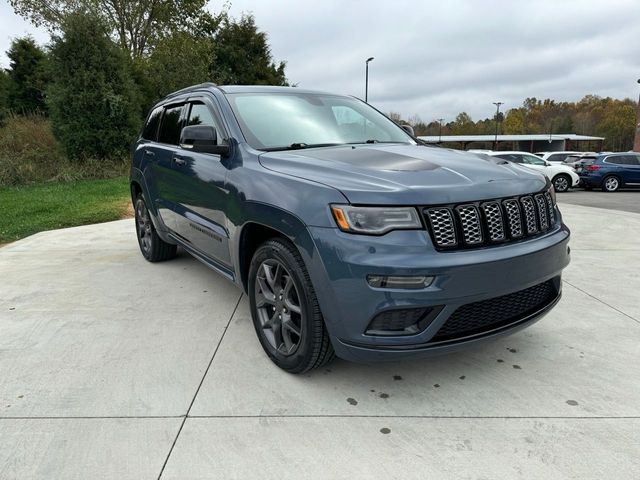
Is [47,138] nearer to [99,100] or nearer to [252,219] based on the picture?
[99,100]

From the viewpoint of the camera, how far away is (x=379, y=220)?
225 cm

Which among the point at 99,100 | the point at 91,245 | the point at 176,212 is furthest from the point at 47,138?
the point at 176,212

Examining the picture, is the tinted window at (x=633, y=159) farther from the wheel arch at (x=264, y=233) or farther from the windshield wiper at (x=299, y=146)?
the wheel arch at (x=264, y=233)

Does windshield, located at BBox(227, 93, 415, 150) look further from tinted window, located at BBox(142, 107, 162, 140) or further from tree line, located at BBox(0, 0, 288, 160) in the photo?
tree line, located at BBox(0, 0, 288, 160)

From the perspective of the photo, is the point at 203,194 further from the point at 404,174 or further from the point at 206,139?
the point at 404,174

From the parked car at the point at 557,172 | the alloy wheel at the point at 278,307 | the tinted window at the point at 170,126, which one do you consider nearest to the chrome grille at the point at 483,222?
the alloy wheel at the point at 278,307

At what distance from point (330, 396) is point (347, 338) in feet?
1.57

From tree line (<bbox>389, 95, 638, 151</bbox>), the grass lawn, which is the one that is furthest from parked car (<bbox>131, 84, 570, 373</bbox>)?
tree line (<bbox>389, 95, 638, 151</bbox>)

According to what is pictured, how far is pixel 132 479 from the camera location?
78.9 inches

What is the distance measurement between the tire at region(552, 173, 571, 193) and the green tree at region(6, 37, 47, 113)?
876 inches

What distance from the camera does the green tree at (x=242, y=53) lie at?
28.2m

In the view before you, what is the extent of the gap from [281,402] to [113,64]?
48.8 ft

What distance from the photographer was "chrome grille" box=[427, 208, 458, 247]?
2258 mm

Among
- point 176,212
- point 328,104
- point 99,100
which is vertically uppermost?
point 99,100
